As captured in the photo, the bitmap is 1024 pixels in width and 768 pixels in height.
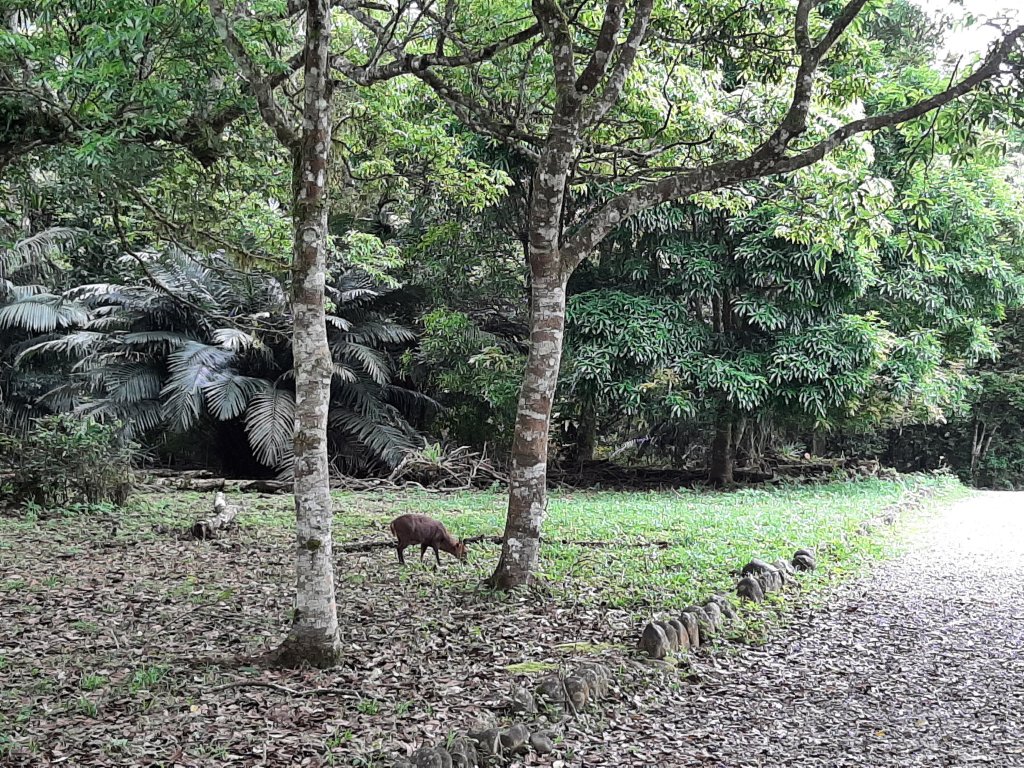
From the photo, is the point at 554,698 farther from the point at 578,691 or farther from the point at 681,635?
the point at 681,635

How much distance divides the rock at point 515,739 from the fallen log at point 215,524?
5.62 meters

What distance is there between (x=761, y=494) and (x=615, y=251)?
4663mm

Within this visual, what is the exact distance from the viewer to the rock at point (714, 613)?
5.37 m

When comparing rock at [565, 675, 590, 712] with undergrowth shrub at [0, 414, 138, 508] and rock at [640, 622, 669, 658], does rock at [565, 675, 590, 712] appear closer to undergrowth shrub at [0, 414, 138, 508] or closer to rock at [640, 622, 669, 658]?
rock at [640, 622, 669, 658]

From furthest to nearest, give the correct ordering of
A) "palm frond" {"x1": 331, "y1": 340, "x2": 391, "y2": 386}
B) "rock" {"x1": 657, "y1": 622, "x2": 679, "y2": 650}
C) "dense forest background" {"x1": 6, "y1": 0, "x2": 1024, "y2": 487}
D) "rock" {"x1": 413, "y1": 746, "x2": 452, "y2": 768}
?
"palm frond" {"x1": 331, "y1": 340, "x2": 391, "y2": 386} → "dense forest background" {"x1": 6, "y1": 0, "x2": 1024, "y2": 487} → "rock" {"x1": 657, "y1": 622, "x2": 679, "y2": 650} → "rock" {"x1": 413, "y1": 746, "x2": 452, "y2": 768}

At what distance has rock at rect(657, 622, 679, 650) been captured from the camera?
490 centimetres

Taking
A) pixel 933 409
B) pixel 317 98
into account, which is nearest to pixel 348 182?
pixel 317 98

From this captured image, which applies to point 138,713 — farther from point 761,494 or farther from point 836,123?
point 761,494

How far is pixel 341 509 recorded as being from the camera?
34.8 feet

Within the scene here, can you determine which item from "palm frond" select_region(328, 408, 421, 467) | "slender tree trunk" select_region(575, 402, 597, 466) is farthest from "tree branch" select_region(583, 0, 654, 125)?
"slender tree trunk" select_region(575, 402, 597, 466)

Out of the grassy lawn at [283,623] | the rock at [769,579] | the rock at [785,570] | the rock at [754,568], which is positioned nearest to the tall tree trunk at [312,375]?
the grassy lawn at [283,623]

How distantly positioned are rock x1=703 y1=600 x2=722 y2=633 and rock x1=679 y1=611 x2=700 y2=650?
231mm

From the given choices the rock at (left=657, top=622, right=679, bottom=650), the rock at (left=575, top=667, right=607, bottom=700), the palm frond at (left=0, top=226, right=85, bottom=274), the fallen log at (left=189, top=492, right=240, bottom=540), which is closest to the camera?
the rock at (left=575, top=667, right=607, bottom=700)

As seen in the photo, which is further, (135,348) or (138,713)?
(135,348)
